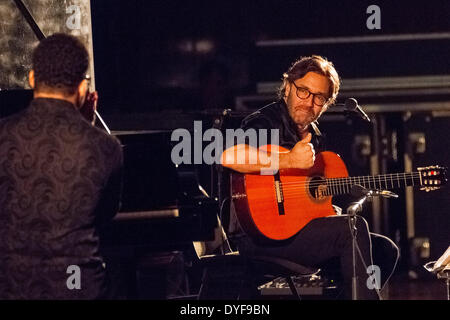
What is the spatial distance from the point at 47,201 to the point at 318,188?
1675 mm

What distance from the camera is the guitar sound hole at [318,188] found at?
3971 millimetres

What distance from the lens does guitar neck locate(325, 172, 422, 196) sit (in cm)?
398

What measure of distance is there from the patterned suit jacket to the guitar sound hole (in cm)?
148

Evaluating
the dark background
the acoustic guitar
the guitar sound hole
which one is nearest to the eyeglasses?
the acoustic guitar

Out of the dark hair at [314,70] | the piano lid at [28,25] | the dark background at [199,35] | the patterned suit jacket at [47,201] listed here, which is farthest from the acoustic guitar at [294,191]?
the dark background at [199,35]

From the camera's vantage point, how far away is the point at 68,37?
285 centimetres

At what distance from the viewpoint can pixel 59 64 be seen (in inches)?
110

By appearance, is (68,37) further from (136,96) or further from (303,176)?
(136,96)

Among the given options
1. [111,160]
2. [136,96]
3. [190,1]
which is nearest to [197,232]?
[111,160]

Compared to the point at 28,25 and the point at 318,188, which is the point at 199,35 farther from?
the point at 318,188

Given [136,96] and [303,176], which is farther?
[136,96]

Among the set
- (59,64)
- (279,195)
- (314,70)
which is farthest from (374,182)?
(59,64)
